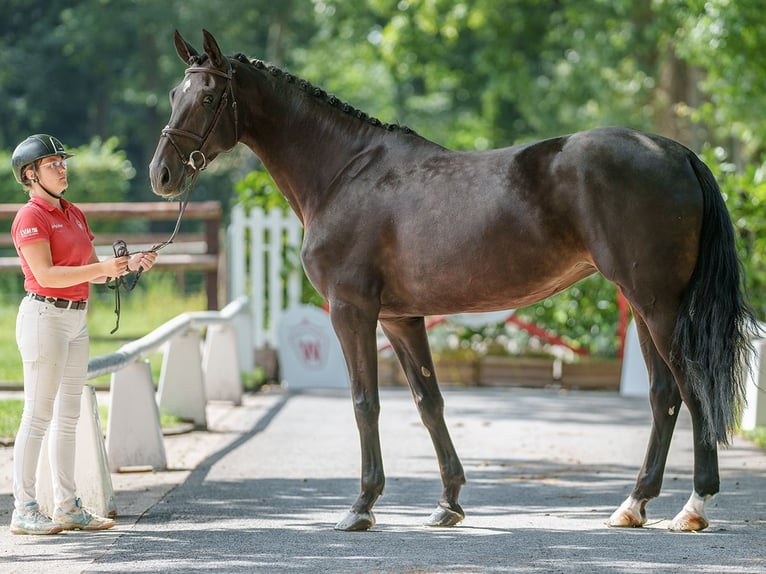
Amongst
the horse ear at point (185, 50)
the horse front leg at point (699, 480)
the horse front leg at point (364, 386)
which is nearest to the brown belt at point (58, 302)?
the horse front leg at point (364, 386)

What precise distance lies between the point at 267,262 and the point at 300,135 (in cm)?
783

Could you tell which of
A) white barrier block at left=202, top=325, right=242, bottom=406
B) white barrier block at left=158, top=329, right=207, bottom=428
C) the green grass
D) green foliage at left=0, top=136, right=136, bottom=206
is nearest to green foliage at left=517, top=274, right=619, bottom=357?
white barrier block at left=202, top=325, right=242, bottom=406

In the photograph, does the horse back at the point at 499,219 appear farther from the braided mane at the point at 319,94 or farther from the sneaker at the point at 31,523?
the sneaker at the point at 31,523

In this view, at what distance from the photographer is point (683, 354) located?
6.07 meters

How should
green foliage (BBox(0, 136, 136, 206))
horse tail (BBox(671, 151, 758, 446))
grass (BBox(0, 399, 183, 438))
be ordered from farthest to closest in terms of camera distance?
green foliage (BBox(0, 136, 136, 206)), grass (BBox(0, 399, 183, 438)), horse tail (BBox(671, 151, 758, 446))

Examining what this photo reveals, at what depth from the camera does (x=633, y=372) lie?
44.1 feet

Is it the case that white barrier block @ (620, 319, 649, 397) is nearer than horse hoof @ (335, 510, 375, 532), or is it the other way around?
horse hoof @ (335, 510, 375, 532)

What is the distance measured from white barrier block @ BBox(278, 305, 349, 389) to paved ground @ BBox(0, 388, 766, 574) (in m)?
1.67

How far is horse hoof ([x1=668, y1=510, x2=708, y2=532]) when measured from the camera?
244 inches

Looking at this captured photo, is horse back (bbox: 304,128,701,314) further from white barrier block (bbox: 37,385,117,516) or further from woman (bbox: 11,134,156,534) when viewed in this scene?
white barrier block (bbox: 37,385,117,516)

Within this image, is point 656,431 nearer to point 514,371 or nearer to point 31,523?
point 31,523

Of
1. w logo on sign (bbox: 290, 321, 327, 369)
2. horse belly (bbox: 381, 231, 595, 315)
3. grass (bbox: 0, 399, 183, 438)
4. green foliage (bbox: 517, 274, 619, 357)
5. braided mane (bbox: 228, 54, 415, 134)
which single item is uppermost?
braided mane (bbox: 228, 54, 415, 134)

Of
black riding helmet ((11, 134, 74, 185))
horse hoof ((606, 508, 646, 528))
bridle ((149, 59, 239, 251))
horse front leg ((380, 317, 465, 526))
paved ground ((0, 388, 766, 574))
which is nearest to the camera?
paved ground ((0, 388, 766, 574))

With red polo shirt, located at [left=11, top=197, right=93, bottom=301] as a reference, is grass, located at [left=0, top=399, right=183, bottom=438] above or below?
below
